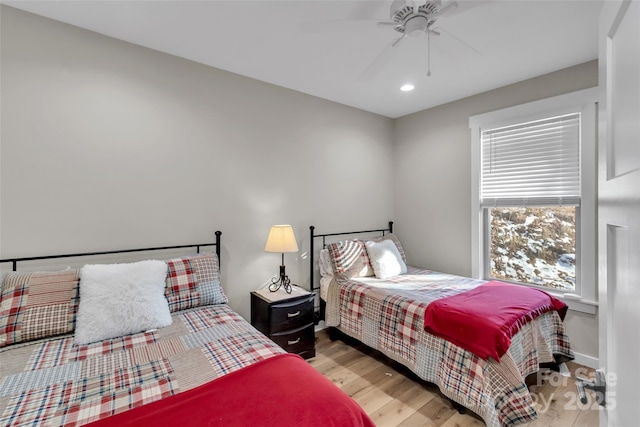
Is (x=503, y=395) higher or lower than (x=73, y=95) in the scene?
lower

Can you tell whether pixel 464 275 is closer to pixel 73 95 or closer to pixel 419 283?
pixel 419 283

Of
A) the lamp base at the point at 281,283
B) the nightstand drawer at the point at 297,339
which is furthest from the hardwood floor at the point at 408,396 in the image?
the lamp base at the point at 281,283

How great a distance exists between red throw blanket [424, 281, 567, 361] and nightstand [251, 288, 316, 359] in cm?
103

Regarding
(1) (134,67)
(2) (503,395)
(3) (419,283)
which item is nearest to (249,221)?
(1) (134,67)

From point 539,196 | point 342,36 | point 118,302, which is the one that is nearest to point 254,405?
point 118,302

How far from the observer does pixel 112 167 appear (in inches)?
85.0

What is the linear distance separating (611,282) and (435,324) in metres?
1.57

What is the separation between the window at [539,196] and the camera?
2.54m

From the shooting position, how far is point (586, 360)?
255 cm

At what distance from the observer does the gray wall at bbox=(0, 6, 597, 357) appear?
6.25 ft

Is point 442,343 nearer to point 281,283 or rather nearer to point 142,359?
point 281,283

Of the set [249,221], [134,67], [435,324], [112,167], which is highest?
[134,67]

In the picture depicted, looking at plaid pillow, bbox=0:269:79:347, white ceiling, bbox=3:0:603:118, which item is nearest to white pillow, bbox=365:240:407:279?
white ceiling, bbox=3:0:603:118

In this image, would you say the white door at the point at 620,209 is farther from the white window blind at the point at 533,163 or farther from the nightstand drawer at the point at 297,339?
the white window blind at the point at 533,163
